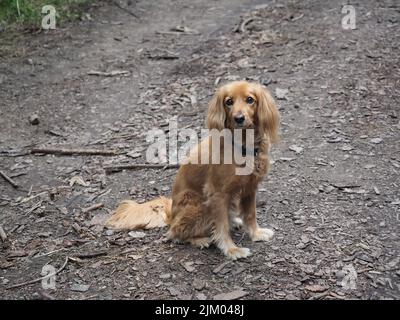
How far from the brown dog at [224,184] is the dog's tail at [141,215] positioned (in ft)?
0.04

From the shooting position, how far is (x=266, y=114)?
453 cm

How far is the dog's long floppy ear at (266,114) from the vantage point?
4527mm

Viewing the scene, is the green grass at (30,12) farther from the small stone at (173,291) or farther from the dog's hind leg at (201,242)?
the small stone at (173,291)

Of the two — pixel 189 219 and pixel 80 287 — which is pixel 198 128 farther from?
pixel 80 287

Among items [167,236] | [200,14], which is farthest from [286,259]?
[200,14]

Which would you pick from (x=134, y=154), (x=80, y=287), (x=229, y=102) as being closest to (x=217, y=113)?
(x=229, y=102)

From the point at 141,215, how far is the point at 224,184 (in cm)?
119

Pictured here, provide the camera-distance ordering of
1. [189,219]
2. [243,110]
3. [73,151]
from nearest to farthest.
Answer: [243,110] < [189,219] < [73,151]

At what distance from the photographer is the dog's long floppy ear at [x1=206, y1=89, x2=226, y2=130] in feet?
14.9

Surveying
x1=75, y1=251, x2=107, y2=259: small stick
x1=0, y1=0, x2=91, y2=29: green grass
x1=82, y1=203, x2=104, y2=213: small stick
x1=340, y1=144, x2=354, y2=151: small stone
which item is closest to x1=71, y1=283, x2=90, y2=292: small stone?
x1=75, y1=251, x2=107, y2=259: small stick

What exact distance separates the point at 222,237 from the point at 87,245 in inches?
57.1

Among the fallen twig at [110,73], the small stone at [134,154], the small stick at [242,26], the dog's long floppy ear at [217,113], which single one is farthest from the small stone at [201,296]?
the small stick at [242,26]
